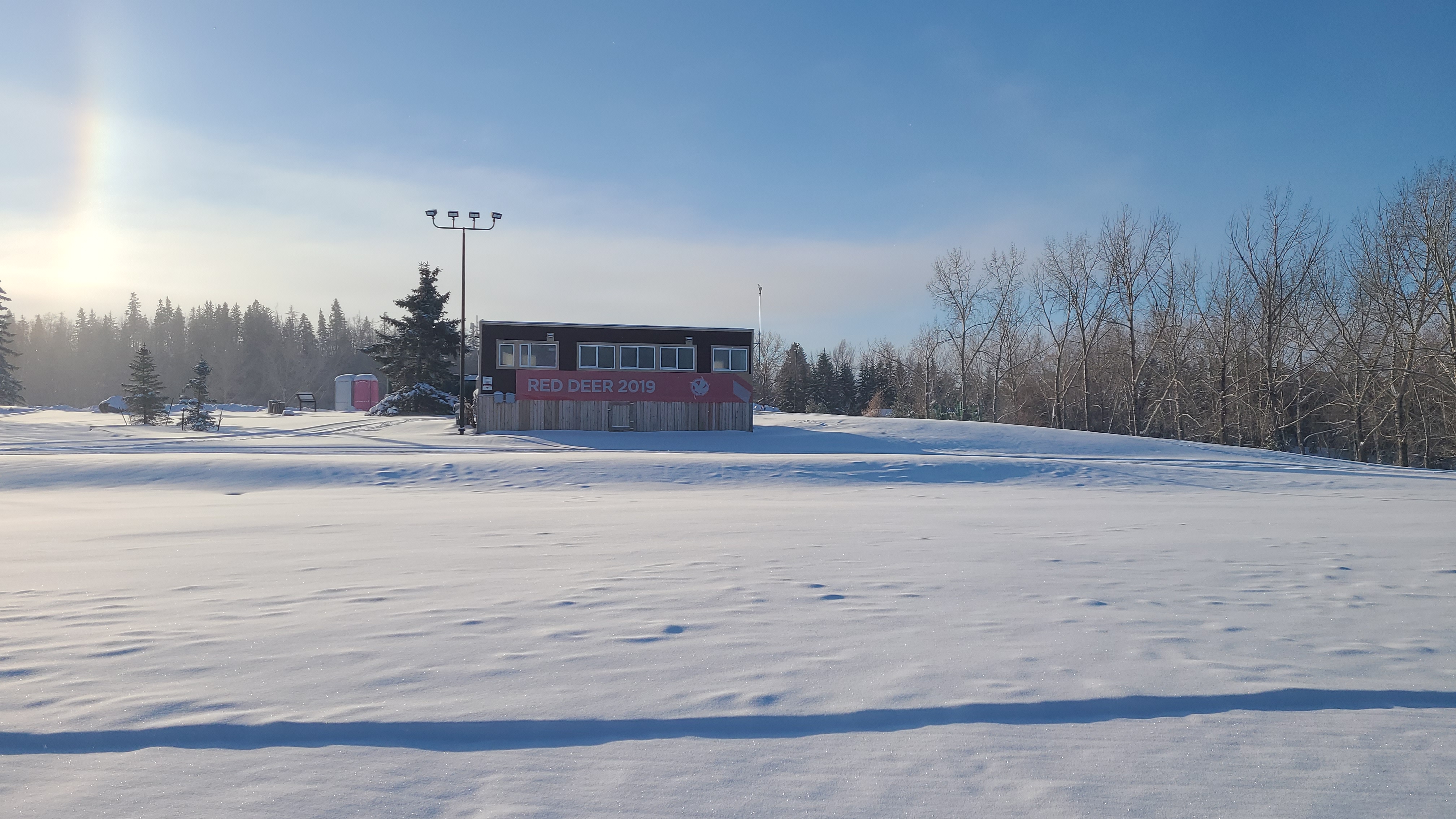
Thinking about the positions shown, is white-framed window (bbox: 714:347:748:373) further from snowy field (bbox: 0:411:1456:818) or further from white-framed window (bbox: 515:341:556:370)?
snowy field (bbox: 0:411:1456:818)

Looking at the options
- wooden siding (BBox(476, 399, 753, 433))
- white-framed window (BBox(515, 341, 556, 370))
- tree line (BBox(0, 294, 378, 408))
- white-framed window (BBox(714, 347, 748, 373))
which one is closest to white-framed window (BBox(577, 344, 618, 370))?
white-framed window (BBox(515, 341, 556, 370))

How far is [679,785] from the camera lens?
2658mm

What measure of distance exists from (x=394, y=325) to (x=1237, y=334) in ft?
176

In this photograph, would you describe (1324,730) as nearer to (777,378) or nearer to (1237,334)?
(1237,334)

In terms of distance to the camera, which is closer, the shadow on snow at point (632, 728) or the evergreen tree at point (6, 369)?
the shadow on snow at point (632, 728)

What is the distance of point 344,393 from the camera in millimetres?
64625

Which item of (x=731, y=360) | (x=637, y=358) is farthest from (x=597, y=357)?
(x=731, y=360)

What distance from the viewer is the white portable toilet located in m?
64.3

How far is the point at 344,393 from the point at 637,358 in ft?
147

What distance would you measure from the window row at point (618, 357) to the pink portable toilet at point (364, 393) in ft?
124

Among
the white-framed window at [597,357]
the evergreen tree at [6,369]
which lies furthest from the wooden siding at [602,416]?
the evergreen tree at [6,369]

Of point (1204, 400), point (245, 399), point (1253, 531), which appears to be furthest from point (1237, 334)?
point (245, 399)

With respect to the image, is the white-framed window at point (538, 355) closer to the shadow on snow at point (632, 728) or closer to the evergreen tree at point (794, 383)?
the shadow on snow at point (632, 728)

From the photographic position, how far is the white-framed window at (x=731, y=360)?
32344 millimetres
